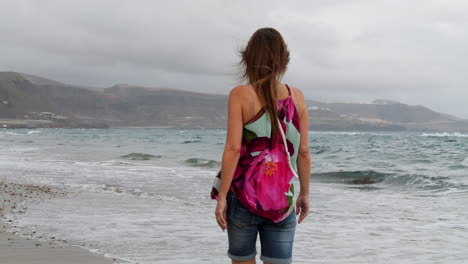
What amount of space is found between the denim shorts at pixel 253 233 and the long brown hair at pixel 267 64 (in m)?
0.44

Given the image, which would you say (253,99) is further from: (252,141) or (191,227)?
(191,227)

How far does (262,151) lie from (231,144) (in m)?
0.17

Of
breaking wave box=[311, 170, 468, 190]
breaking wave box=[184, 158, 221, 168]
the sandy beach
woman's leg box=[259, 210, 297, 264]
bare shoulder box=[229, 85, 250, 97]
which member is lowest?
breaking wave box=[184, 158, 221, 168]

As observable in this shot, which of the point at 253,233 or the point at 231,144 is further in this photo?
the point at 253,233

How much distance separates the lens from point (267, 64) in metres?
2.78

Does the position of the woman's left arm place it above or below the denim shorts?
above

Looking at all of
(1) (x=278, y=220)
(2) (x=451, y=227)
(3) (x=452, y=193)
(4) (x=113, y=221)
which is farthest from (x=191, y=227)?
(3) (x=452, y=193)

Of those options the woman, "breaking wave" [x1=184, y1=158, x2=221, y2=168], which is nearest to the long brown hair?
the woman

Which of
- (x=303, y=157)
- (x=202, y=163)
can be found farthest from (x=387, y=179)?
(x=303, y=157)

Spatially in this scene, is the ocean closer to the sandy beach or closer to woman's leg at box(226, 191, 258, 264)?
the sandy beach

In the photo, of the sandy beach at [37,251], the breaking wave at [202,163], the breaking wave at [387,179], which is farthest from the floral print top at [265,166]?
the breaking wave at [202,163]

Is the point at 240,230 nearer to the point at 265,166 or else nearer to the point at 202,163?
the point at 265,166

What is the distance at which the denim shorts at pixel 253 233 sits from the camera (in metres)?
2.80

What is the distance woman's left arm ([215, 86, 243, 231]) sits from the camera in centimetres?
270
